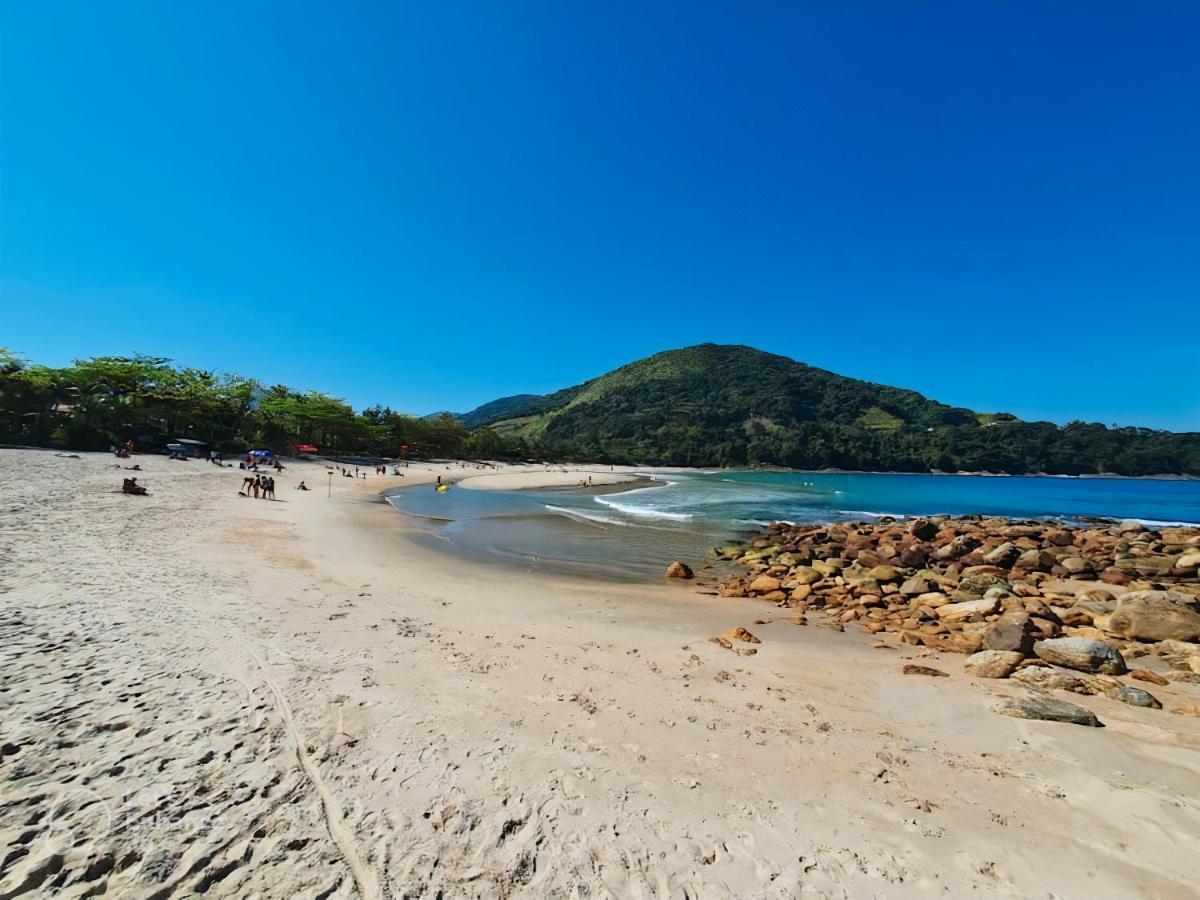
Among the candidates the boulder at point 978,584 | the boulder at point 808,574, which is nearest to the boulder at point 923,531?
the boulder at point 978,584

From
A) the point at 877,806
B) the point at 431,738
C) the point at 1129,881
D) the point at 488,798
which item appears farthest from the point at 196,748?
the point at 1129,881

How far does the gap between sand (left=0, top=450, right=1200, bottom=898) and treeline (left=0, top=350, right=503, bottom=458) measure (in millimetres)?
49239

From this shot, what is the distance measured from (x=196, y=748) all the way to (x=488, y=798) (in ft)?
9.06

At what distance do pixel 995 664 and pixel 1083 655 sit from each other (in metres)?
1.37

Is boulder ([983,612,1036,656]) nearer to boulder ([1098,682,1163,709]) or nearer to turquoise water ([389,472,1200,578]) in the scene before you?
boulder ([1098,682,1163,709])

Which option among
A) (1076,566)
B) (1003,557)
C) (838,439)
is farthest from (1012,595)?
(838,439)

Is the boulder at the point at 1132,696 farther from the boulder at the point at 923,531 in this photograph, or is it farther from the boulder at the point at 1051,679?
the boulder at the point at 923,531

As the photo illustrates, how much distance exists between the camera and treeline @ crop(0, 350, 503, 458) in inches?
1625

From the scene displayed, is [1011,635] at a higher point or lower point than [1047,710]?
higher

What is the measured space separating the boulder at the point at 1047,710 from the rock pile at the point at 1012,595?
0.14ft

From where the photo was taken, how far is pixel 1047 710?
Result: 19.2 feet

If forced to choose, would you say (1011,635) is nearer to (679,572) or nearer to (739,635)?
(739,635)

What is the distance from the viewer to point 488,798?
4.06m

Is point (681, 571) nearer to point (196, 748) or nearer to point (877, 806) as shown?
point (877, 806)
